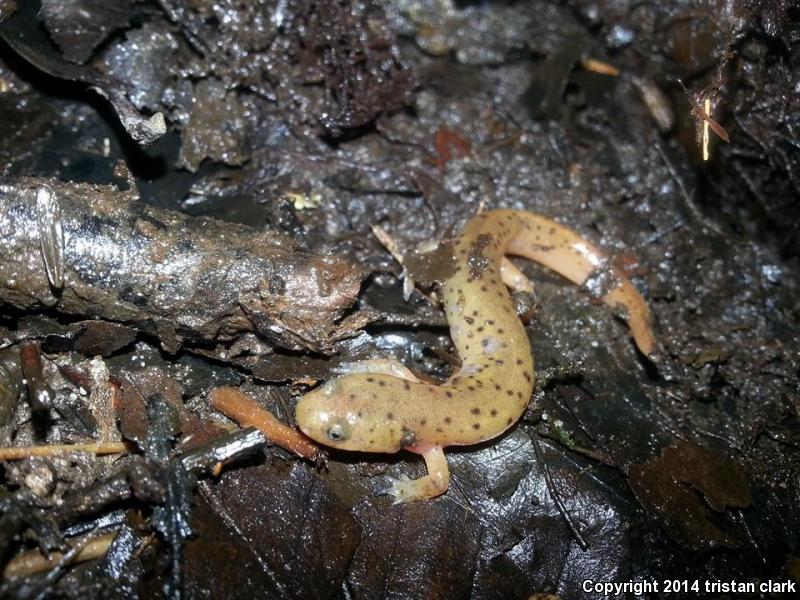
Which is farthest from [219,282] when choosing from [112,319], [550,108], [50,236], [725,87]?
[725,87]

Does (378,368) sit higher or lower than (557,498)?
higher

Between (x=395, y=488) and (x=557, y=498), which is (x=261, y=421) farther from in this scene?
(x=557, y=498)

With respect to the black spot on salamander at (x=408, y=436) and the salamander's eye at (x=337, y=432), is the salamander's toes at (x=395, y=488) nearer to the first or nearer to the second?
the black spot on salamander at (x=408, y=436)

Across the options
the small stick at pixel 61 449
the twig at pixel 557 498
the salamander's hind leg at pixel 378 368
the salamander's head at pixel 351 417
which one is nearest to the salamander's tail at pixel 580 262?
the twig at pixel 557 498

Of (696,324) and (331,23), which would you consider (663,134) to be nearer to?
(696,324)

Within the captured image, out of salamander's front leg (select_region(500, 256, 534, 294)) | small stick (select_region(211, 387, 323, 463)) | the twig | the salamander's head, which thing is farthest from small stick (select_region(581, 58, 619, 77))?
small stick (select_region(211, 387, 323, 463))

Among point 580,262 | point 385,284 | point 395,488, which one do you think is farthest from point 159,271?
point 580,262

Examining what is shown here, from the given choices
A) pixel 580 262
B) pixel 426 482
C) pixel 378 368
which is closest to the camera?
pixel 426 482

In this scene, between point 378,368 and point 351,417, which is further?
point 378,368
